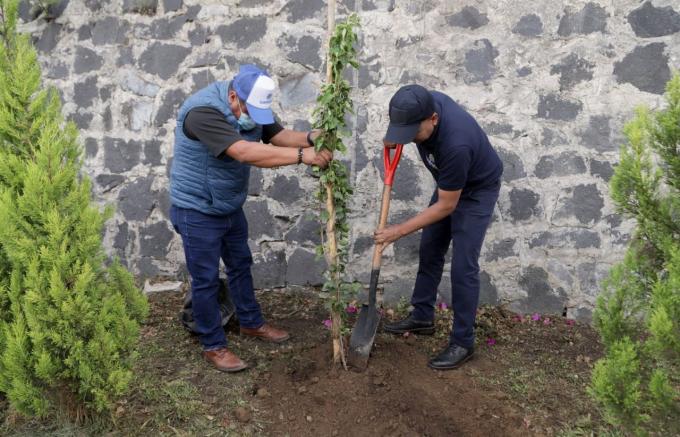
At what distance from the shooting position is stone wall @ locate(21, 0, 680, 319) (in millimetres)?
3850

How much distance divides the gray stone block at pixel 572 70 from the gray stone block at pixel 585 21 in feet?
0.51

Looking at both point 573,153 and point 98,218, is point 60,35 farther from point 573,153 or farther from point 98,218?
point 573,153

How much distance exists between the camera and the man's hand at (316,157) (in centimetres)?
308

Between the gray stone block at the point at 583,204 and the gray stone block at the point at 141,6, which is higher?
the gray stone block at the point at 141,6

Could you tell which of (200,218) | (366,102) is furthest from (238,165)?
(366,102)

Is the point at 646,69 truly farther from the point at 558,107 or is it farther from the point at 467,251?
the point at 467,251

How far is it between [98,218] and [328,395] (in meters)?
1.49

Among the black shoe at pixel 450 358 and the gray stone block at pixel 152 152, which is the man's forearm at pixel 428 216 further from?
the gray stone block at pixel 152 152

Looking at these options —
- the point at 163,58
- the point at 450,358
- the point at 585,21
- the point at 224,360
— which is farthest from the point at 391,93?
the point at 224,360

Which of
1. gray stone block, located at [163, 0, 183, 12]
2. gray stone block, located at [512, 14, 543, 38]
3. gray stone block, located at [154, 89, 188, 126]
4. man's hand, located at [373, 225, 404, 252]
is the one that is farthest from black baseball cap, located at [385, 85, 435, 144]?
gray stone block, located at [163, 0, 183, 12]

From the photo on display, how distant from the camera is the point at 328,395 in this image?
3.22 m

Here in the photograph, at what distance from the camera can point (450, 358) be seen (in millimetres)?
3551

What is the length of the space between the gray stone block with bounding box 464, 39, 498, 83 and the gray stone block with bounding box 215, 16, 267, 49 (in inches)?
55.4

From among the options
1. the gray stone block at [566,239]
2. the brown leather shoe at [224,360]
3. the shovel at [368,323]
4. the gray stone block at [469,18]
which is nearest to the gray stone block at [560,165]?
the gray stone block at [566,239]
